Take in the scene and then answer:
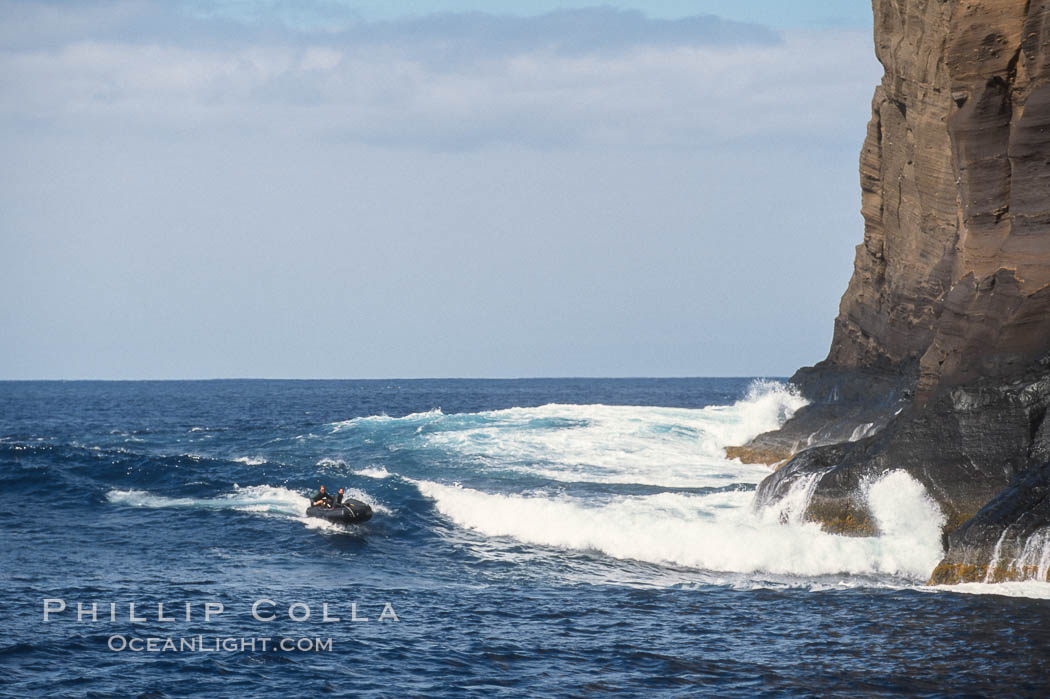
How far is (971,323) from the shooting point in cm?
2753

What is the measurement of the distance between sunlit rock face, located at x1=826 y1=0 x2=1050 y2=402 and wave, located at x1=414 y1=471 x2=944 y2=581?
4.49 m

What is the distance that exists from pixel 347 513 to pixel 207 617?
9.80 m

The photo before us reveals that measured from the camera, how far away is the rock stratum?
947 inches

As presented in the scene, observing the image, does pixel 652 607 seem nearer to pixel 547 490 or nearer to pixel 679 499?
pixel 679 499

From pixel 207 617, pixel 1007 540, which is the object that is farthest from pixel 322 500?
pixel 1007 540

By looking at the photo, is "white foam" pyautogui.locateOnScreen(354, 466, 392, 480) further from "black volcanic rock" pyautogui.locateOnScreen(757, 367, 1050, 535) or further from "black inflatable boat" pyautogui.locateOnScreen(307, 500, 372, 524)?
"black volcanic rock" pyautogui.locateOnScreen(757, 367, 1050, 535)

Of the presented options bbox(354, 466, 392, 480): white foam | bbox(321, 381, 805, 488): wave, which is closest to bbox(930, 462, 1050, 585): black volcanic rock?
bbox(321, 381, 805, 488): wave

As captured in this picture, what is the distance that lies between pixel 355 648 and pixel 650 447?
31260 millimetres

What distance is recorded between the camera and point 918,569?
2314 cm

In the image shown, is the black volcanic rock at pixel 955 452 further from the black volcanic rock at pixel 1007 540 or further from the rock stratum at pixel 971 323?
the black volcanic rock at pixel 1007 540

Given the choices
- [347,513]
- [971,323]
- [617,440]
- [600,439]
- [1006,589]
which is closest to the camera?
[1006,589]

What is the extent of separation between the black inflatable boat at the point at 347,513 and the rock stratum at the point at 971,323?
1159 centimetres

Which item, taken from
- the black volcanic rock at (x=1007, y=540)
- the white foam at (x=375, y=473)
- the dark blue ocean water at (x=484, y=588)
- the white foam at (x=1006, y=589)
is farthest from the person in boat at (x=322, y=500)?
the white foam at (x=1006, y=589)

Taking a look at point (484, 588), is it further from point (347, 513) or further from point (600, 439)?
point (600, 439)
